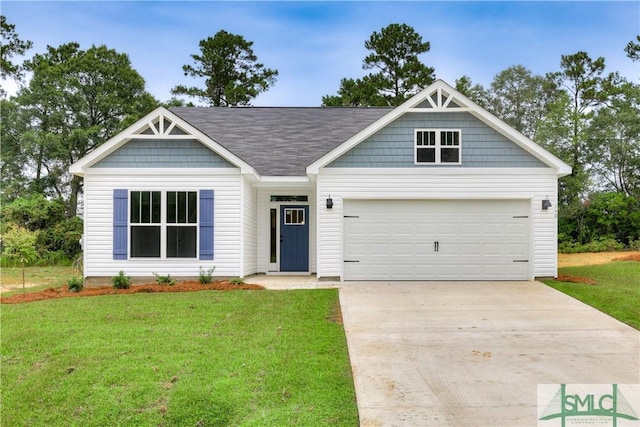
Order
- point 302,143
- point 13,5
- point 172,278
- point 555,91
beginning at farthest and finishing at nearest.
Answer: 1. point 555,91
2. point 13,5
3. point 302,143
4. point 172,278

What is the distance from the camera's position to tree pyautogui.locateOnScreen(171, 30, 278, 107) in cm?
3158

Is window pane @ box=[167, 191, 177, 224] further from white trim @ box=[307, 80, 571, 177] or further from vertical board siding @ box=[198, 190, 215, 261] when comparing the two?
white trim @ box=[307, 80, 571, 177]

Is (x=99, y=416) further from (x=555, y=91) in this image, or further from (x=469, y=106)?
(x=555, y=91)

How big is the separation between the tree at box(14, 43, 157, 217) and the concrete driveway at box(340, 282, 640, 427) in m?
22.7

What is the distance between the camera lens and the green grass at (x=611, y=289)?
8727 millimetres

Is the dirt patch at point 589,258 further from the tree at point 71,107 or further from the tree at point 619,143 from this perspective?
the tree at point 71,107

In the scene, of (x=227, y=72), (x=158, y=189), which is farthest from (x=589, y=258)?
(x=227, y=72)

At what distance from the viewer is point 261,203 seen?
14516mm

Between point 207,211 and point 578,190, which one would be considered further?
point 578,190

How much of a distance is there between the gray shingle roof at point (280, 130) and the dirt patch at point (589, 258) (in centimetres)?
860

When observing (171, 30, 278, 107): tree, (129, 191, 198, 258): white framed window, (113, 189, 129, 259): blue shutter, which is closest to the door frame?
Answer: (129, 191, 198, 258): white framed window

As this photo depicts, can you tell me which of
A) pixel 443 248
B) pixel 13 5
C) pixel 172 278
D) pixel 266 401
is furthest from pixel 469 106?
pixel 13 5

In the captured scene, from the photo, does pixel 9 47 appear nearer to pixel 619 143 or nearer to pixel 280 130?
pixel 280 130

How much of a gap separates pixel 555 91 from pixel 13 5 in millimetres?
30643
